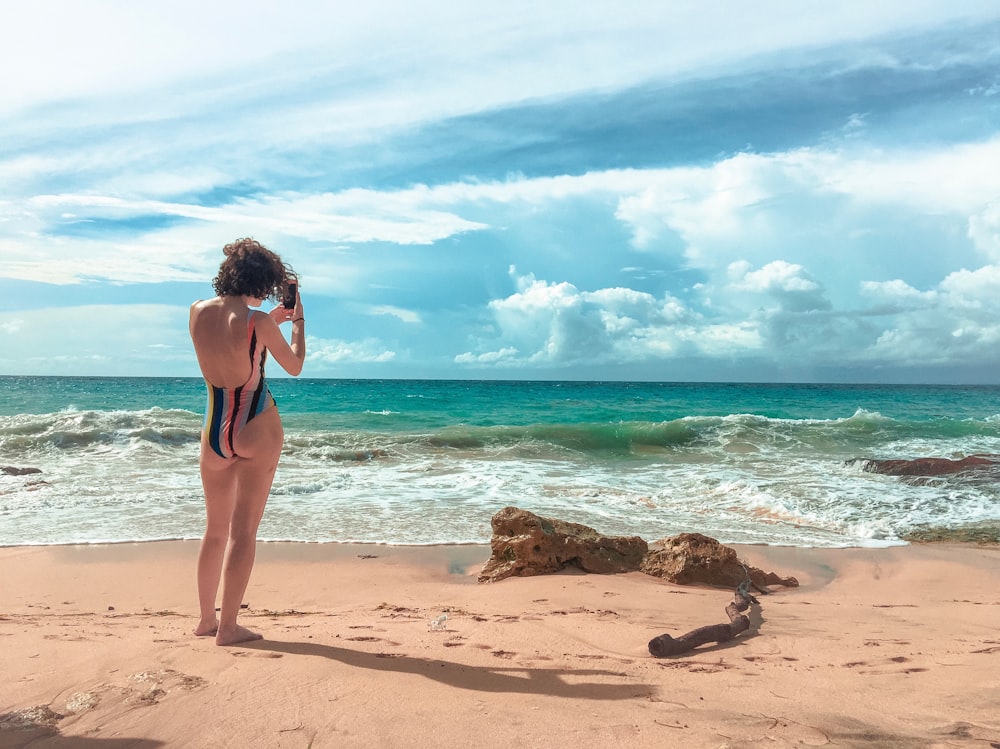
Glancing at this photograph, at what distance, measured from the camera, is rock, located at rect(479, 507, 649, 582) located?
5684 millimetres

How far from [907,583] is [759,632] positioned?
2.99 m

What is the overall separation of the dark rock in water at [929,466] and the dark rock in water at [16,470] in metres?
14.5

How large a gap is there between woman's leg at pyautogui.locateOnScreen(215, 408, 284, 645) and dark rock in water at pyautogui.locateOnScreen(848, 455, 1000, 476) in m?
11.9

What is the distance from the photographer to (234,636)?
348 centimetres

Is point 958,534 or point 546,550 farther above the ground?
point 546,550

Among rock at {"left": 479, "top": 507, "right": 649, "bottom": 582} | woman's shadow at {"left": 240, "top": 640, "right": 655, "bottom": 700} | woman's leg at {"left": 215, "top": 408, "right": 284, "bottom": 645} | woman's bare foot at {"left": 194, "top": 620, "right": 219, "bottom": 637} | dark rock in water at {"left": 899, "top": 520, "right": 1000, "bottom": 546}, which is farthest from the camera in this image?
dark rock in water at {"left": 899, "top": 520, "right": 1000, "bottom": 546}

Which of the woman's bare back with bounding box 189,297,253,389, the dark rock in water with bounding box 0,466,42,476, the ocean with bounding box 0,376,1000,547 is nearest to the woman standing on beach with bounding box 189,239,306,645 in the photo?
the woman's bare back with bounding box 189,297,253,389

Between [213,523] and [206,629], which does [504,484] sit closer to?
[206,629]

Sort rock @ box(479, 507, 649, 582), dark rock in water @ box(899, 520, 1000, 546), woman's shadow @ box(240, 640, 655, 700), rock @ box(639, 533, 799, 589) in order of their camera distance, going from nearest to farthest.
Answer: woman's shadow @ box(240, 640, 655, 700) < rock @ box(639, 533, 799, 589) < rock @ box(479, 507, 649, 582) < dark rock in water @ box(899, 520, 1000, 546)

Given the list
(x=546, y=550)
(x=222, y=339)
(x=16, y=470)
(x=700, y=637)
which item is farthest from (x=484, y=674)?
(x=16, y=470)

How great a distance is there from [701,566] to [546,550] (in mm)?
1226

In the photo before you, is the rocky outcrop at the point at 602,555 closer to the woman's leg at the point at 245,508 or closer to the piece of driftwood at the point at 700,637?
the piece of driftwood at the point at 700,637

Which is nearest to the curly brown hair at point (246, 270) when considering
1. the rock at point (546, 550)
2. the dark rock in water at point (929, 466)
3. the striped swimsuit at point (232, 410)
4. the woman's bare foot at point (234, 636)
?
the striped swimsuit at point (232, 410)

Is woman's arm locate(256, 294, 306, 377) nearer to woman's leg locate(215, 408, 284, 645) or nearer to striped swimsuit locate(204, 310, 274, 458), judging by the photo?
striped swimsuit locate(204, 310, 274, 458)
